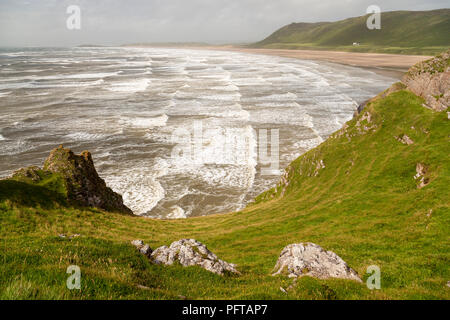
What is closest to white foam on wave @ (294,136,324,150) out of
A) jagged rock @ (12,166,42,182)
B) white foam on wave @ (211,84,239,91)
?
jagged rock @ (12,166,42,182)

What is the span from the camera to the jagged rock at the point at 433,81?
1234 inches

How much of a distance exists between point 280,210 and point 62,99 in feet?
307

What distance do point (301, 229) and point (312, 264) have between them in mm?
13231

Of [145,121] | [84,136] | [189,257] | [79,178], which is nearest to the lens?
[189,257]

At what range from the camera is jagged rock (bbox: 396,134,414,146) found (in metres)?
29.6

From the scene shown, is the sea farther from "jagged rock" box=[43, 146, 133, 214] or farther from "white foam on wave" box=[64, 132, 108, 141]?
"jagged rock" box=[43, 146, 133, 214]

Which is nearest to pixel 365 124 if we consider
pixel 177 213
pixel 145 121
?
pixel 177 213

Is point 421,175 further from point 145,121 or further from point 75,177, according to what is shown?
point 145,121

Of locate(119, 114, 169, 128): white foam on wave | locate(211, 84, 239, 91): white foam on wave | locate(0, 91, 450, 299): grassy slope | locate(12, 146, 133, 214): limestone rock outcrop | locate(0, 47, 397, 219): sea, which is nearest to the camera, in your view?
locate(0, 91, 450, 299): grassy slope

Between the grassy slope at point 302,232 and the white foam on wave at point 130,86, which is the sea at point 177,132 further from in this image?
the grassy slope at point 302,232

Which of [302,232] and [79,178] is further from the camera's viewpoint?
[79,178]

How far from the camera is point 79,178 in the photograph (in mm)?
29875

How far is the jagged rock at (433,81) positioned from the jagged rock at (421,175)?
1000cm

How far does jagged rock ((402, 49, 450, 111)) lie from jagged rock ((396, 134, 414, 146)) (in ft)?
16.2
